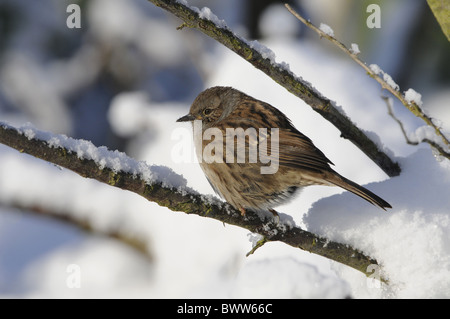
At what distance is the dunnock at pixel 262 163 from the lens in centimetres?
277

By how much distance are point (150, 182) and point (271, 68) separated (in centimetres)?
78

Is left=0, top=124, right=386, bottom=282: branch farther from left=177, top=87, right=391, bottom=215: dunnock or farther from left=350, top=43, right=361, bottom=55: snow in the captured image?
left=350, top=43, right=361, bottom=55: snow

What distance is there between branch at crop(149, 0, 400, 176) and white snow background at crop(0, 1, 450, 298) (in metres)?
0.09

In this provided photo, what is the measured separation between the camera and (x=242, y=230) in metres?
3.85

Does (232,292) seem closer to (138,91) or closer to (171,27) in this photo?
(138,91)

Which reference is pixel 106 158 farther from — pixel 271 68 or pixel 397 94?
pixel 397 94

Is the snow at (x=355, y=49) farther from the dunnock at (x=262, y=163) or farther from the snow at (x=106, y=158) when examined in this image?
the snow at (x=106, y=158)

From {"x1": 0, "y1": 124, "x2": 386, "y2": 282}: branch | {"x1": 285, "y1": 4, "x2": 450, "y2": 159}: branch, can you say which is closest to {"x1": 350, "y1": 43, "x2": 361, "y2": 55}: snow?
{"x1": 285, "y1": 4, "x2": 450, "y2": 159}: branch

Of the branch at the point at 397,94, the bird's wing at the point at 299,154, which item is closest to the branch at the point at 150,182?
the bird's wing at the point at 299,154

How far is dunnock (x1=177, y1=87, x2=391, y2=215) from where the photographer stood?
277 centimetres

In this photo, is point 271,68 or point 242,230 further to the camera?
point 242,230

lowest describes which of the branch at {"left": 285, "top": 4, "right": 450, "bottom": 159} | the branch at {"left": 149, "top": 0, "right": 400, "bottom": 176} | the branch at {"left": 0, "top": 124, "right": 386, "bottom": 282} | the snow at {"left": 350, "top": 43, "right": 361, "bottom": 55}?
the branch at {"left": 0, "top": 124, "right": 386, "bottom": 282}

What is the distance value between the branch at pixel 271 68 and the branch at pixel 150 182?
573 mm

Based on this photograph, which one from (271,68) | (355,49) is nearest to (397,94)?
(355,49)
